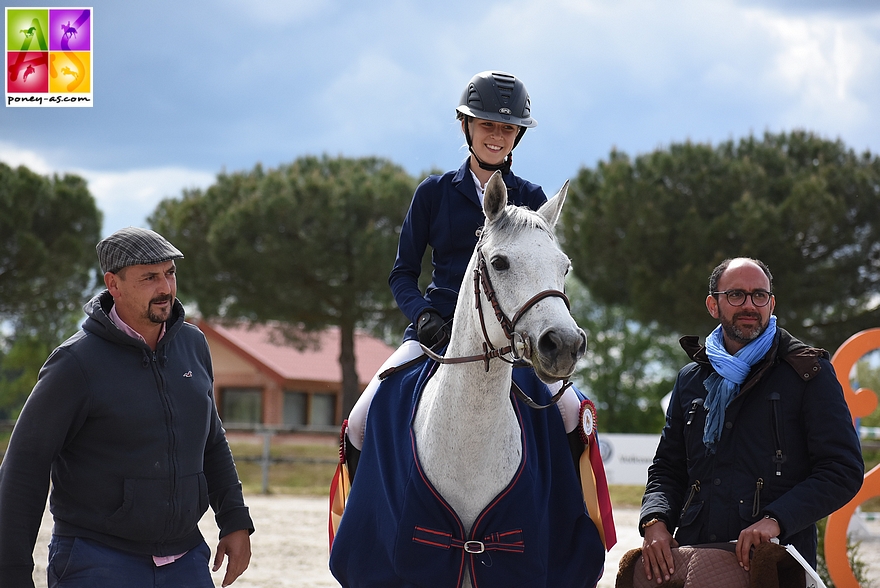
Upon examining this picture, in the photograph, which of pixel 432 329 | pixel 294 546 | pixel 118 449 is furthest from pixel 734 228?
pixel 118 449

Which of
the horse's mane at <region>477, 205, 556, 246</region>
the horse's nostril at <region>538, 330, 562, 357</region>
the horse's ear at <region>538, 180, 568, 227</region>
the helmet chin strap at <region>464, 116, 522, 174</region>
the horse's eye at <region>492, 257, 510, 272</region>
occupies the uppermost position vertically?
the helmet chin strap at <region>464, 116, 522, 174</region>

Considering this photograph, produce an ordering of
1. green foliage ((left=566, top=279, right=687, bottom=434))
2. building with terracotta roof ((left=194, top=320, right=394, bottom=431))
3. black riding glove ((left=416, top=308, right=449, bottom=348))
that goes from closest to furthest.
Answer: black riding glove ((left=416, top=308, right=449, bottom=348)), building with terracotta roof ((left=194, top=320, right=394, bottom=431)), green foliage ((left=566, top=279, right=687, bottom=434))

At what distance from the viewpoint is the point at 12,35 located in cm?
1055

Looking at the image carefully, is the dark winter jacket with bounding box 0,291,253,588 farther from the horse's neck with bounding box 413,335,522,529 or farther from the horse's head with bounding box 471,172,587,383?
the horse's head with bounding box 471,172,587,383

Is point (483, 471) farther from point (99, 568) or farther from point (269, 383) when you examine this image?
point (269, 383)

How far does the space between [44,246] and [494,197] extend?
2402 cm

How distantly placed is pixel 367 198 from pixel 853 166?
40.4ft

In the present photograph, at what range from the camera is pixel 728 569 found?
3.39 m

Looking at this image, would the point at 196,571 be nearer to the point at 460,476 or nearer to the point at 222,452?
the point at 222,452

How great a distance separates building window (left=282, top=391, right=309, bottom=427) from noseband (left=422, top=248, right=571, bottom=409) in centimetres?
3134

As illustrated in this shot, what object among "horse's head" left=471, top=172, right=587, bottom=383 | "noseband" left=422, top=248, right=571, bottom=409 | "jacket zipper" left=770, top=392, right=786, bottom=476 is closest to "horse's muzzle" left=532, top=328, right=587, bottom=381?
"horse's head" left=471, top=172, right=587, bottom=383

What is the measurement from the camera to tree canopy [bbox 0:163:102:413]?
24047mm

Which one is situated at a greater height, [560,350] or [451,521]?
[560,350]

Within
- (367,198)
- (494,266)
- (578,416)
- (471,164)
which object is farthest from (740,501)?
(367,198)
